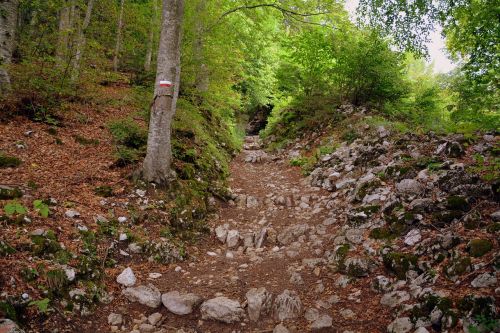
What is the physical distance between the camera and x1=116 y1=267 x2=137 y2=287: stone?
4394 mm

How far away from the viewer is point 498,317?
9.66 ft

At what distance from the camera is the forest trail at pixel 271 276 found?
12.7 ft

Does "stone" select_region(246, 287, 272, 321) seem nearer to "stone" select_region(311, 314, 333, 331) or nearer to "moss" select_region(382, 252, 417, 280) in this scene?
"stone" select_region(311, 314, 333, 331)

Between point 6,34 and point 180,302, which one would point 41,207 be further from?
point 6,34

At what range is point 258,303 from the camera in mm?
4141

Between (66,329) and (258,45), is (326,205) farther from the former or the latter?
(258,45)

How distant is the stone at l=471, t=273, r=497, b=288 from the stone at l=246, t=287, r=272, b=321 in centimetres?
238

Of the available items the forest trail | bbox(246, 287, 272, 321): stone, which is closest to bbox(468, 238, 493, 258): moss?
the forest trail

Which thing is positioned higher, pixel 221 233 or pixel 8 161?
pixel 8 161

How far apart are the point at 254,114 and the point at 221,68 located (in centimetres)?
1396

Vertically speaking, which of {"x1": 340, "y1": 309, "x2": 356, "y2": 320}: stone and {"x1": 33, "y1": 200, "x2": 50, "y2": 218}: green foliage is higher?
{"x1": 33, "y1": 200, "x2": 50, "y2": 218}: green foliage

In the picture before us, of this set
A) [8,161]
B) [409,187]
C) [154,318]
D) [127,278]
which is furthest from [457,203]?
[8,161]

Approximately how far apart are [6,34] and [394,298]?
9115 mm

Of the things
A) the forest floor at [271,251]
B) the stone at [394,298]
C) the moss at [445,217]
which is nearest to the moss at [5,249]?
the forest floor at [271,251]
